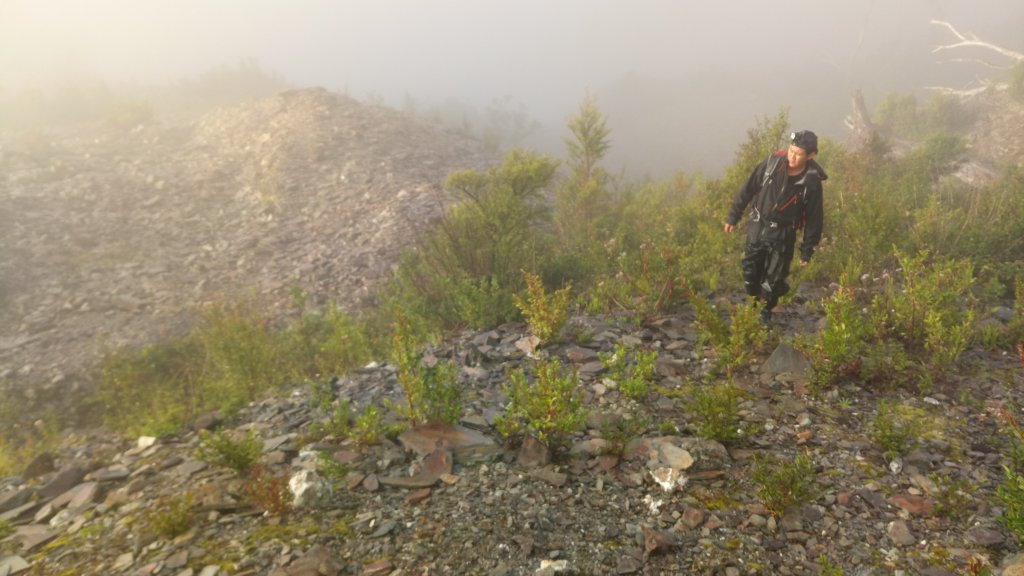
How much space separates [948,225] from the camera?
605cm

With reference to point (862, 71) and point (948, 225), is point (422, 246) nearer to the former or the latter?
point (948, 225)

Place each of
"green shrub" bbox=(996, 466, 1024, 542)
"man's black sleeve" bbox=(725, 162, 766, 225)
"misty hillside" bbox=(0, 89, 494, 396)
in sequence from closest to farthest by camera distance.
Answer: "green shrub" bbox=(996, 466, 1024, 542)
"man's black sleeve" bbox=(725, 162, 766, 225)
"misty hillside" bbox=(0, 89, 494, 396)

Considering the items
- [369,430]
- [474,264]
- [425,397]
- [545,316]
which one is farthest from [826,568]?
[474,264]

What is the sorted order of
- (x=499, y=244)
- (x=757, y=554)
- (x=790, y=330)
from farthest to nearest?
(x=499, y=244), (x=790, y=330), (x=757, y=554)

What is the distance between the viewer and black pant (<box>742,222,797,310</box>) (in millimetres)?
4836

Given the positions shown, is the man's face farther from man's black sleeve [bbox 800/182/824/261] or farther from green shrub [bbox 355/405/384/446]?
green shrub [bbox 355/405/384/446]

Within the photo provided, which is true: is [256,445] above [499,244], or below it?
below

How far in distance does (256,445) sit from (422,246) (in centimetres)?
443

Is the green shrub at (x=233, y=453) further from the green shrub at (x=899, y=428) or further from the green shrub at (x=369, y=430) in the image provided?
the green shrub at (x=899, y=428)

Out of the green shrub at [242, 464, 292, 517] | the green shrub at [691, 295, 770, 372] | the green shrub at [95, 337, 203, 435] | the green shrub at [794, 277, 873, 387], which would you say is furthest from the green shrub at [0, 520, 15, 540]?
the green shrub at [794, 277, 873, 387]

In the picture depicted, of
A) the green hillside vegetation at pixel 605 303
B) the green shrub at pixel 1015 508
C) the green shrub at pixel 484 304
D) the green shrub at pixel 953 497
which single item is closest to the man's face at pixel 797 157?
the green hillside vegetation at pixel 605 303

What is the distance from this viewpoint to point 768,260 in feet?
16.7

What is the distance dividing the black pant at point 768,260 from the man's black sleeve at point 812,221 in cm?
13

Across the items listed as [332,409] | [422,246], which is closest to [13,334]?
[422,246]
